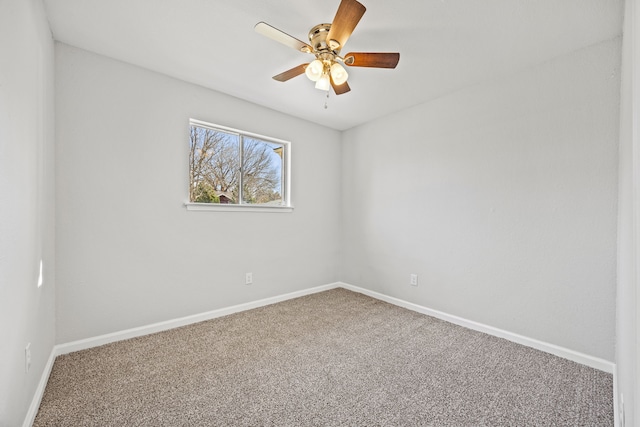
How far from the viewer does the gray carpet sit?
59.0 inches

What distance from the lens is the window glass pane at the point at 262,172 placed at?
320 centimetres

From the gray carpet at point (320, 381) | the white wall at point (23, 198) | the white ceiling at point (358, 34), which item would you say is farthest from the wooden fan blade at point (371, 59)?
the gray carpet at point (320, 381)

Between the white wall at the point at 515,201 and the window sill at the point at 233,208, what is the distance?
125 centimetres

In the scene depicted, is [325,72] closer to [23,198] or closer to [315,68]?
[315,68]

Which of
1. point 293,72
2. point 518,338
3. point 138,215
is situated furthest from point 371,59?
point 518,338

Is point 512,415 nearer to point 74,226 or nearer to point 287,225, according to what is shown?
point 287,225

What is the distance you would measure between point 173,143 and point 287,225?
151 cm

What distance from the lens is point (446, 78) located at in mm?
2527

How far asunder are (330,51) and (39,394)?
2.65m

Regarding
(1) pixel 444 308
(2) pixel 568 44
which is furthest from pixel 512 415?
(2) pixel 568 44

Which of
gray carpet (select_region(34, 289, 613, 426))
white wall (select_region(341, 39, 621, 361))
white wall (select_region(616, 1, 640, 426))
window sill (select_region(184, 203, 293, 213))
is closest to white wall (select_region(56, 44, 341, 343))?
window sill (select_region(184, 203, 293, 213))

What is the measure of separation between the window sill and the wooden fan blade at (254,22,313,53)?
1.68m

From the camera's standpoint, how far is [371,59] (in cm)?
181

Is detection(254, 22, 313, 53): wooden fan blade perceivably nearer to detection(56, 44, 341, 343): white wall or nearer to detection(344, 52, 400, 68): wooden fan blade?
detection(344, 52, 400, 68): wooden fan blade
